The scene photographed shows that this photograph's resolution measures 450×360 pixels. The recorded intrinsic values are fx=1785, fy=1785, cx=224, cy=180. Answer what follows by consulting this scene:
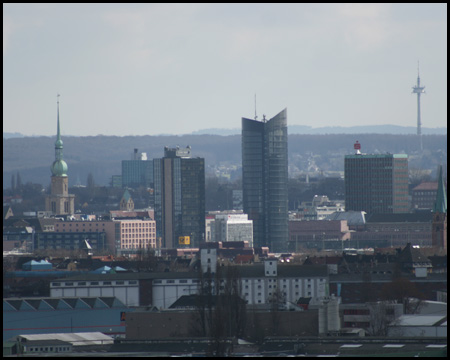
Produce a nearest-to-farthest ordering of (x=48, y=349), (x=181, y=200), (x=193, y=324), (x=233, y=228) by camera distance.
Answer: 1. (x=48, y=349)
2. (x=193, y=324)
3. (x=233, y=228)
4. (x=181, y=200)

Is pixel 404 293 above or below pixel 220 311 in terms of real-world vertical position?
below

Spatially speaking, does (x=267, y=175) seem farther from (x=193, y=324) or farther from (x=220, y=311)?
(x=220, y=311)

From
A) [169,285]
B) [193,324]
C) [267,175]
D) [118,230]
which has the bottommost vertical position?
[193,324]

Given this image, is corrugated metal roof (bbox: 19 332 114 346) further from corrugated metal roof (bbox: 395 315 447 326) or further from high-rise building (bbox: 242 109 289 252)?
high-rise building (bbox: 242 109 289 252)

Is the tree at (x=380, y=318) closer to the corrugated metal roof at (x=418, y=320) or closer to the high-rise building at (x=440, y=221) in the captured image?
the corrugated metal roof at (x=418, y=320)

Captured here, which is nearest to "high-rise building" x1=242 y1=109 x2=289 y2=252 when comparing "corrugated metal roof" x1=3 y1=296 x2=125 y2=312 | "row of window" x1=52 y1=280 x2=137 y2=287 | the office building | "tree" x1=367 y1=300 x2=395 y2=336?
the office building

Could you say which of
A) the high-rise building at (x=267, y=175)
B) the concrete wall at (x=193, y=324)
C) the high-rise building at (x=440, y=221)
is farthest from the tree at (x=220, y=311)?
the high-rise building at (x=267, y=175)

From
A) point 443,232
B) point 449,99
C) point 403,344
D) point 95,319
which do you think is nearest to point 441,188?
point 443,232

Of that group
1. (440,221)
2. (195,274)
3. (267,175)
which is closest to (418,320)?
(195,274)
